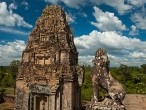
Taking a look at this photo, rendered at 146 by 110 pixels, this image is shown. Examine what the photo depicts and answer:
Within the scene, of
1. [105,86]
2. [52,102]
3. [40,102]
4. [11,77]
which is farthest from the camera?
[11,77]

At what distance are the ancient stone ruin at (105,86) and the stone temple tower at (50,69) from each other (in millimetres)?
9170

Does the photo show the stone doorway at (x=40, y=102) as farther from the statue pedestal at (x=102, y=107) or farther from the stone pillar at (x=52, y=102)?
the statue pedestal at (x=102, y=107)

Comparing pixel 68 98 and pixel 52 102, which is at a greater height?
pixel 68 98

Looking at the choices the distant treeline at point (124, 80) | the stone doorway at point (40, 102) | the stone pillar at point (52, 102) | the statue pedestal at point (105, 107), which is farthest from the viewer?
the distant treeline at point (124, 80)

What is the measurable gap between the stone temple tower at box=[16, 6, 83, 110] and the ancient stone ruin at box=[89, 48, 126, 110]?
361 inches

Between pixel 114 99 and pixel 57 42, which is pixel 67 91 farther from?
pixel 114 99

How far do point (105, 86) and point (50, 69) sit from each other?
32.9 feet

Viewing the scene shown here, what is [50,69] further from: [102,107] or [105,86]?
[102,107]

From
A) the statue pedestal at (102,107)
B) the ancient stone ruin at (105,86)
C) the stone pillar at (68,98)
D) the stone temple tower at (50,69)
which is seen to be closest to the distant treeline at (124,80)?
the stone temple tower at (50,69)

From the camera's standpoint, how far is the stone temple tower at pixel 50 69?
1911 centimetres

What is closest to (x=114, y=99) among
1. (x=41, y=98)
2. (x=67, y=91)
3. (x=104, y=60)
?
(x=104, y=60)

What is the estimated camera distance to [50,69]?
19.5 meters

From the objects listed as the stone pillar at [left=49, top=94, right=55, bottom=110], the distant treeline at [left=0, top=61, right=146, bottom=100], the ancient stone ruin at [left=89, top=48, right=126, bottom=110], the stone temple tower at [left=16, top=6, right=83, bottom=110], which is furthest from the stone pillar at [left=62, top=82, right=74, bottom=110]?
the distant treeline at [left=0, top=61, right=146, bottom=100]

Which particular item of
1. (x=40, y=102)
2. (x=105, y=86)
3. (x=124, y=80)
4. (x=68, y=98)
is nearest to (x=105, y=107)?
(x=105, y=86)
